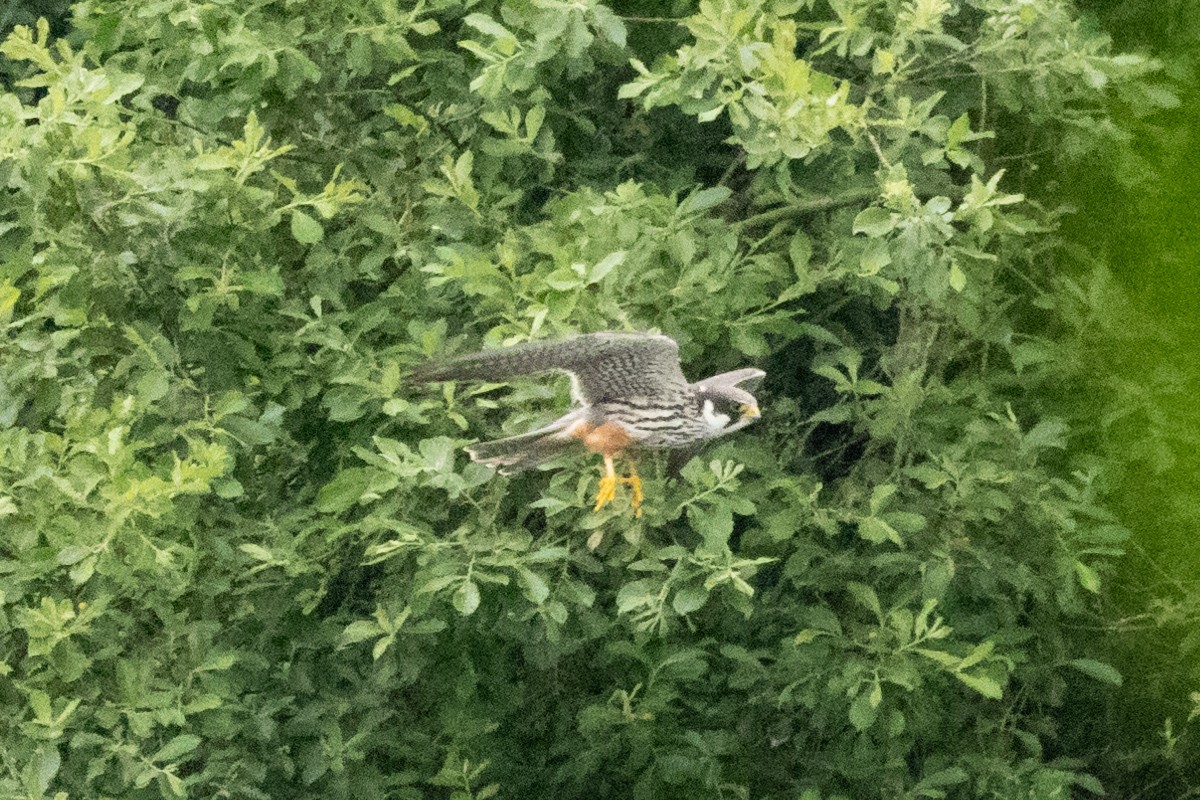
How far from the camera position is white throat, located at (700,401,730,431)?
3.65 m

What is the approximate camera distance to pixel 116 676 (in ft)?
15.6

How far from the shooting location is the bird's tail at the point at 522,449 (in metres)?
3.68

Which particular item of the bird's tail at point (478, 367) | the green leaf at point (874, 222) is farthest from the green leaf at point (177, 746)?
the green leaf at point (874, 222)

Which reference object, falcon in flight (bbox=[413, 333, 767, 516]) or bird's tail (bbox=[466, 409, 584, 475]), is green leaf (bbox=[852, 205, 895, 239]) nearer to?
falcon in flight (bbox=[413, 333, 767, 516])

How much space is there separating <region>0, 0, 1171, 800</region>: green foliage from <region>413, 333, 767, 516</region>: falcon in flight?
322 millimetres

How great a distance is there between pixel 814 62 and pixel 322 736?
2481 millimetres

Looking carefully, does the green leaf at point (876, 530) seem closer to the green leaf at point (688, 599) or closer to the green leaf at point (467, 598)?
the green leaf at point (688, 599)

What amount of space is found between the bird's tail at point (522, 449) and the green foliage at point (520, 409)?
298 millimetres

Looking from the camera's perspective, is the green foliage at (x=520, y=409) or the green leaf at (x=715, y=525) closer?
the green leaf at (x=715, y=525)

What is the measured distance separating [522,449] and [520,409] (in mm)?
673

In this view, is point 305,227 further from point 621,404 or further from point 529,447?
point 621,404

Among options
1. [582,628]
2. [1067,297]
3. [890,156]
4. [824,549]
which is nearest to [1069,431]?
[1067,297]

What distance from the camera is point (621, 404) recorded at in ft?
11.6

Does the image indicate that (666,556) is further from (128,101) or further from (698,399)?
(128,101)
